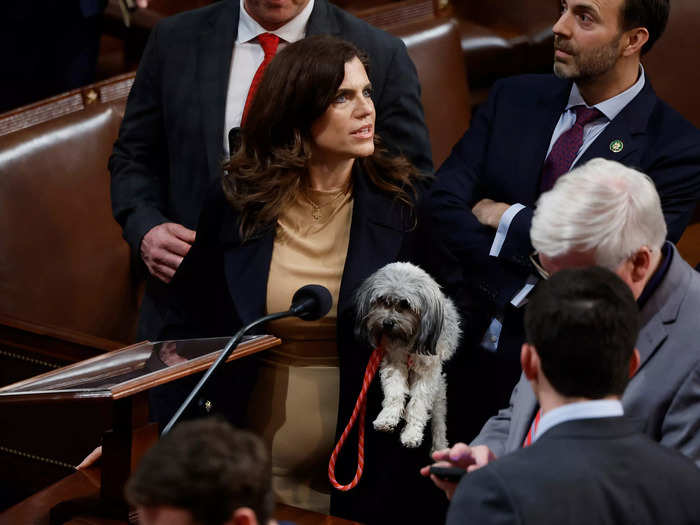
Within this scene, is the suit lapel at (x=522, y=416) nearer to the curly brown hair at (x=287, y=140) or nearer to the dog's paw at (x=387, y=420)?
the dog's paw at (x=387, y=420)

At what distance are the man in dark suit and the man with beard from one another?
0.23m

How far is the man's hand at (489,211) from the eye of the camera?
251 cm

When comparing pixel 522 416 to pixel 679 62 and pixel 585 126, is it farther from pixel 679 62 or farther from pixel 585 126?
pixel 679 62

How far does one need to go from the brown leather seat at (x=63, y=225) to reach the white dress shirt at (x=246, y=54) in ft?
3.07

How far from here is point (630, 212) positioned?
5.97ft

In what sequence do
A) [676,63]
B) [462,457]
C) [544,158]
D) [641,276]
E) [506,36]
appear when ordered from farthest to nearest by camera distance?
[506,36] → [676,63] → [544,158] → [641,276] → [462,457]

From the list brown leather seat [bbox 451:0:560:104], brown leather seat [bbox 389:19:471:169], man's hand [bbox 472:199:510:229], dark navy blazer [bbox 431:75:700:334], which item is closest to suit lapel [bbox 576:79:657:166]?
dark navy blazer [bbox 431:75:700:334]

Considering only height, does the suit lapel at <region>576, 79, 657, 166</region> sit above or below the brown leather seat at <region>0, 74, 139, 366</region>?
above

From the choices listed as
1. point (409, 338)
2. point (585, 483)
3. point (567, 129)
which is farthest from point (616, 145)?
point (585, 483)

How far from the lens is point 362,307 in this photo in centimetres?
212

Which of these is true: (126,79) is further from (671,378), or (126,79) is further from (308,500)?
(671,378)

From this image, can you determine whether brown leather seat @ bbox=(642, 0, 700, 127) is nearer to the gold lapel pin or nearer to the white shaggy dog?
the gold lapel pin

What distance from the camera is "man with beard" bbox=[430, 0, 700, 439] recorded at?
244 cm

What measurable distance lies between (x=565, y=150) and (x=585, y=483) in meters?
1.31
